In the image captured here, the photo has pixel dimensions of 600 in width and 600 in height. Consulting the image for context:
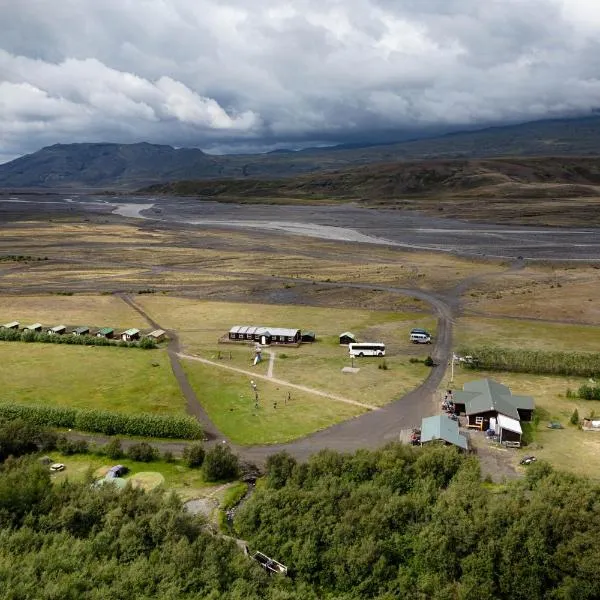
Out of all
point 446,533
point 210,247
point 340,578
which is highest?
point 210,247

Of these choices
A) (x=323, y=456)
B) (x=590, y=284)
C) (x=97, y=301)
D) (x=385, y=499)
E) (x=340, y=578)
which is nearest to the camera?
(x=340, y=578)

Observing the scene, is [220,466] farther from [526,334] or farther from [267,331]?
[526,334]

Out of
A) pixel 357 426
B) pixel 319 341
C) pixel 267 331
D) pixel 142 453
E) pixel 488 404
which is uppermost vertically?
pixel 267 331

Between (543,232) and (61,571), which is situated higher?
(543,232)

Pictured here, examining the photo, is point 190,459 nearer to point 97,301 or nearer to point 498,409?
point 498,409

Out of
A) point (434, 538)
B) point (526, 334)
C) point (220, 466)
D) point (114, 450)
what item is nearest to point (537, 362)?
point (526, 334)

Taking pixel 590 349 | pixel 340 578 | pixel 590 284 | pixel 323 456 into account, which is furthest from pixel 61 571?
pixel 590 284

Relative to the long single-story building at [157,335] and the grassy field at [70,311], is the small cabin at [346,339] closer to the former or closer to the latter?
the long single-story building at [157,335]
